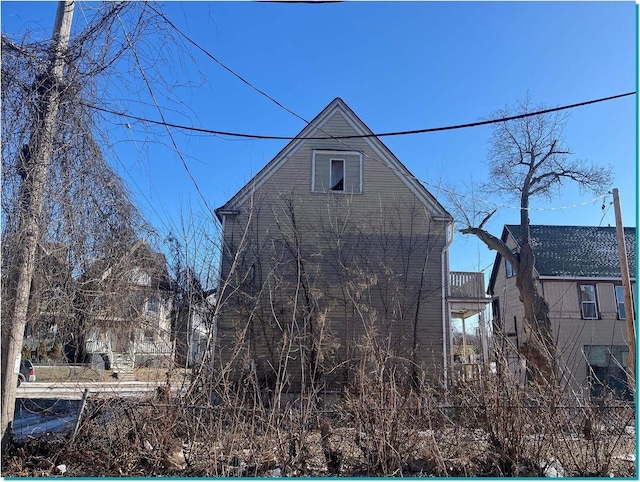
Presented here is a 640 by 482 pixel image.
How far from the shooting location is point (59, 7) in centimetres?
506

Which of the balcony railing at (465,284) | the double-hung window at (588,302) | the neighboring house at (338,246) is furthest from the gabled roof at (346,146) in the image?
the double-hung window at (588,302)

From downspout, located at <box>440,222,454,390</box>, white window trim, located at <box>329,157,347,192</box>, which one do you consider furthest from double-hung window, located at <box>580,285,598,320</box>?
white window trim, located at <box>329,157,347,192</box>

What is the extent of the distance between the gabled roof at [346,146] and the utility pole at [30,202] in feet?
26.6

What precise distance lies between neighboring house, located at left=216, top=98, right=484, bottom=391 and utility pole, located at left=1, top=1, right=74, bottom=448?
7.14 meters

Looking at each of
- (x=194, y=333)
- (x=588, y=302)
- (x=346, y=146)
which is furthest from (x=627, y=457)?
(x=588, y=302)

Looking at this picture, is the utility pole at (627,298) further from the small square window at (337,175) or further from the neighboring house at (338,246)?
the small square window at (337,175)

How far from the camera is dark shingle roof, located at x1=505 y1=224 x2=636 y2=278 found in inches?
779

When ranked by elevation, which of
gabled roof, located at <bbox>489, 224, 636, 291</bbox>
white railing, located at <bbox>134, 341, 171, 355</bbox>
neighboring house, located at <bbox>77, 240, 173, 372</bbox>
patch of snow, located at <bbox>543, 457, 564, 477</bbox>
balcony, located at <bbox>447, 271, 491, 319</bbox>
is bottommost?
patch of snow, located at <bbox>543, 457, 564, 477</bbox>

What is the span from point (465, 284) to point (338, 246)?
3.80 m

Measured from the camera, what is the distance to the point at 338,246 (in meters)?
12.9

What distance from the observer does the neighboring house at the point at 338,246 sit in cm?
1224

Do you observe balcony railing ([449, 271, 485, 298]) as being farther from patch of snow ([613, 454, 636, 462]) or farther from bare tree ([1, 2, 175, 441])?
bare tree ([1, 2, 175, 441])

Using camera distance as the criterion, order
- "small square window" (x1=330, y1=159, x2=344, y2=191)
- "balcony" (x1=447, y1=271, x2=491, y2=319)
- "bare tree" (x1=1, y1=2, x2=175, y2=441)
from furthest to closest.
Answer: "small square window" (x1=330, y1=159, x2=344, y2=191)
"balcony" (x1=447, y1=271, x2=491, y2=319)
"bare tree" (x1=1, y1=2, x2=175, y2=441)

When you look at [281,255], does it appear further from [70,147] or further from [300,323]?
[70,147]
